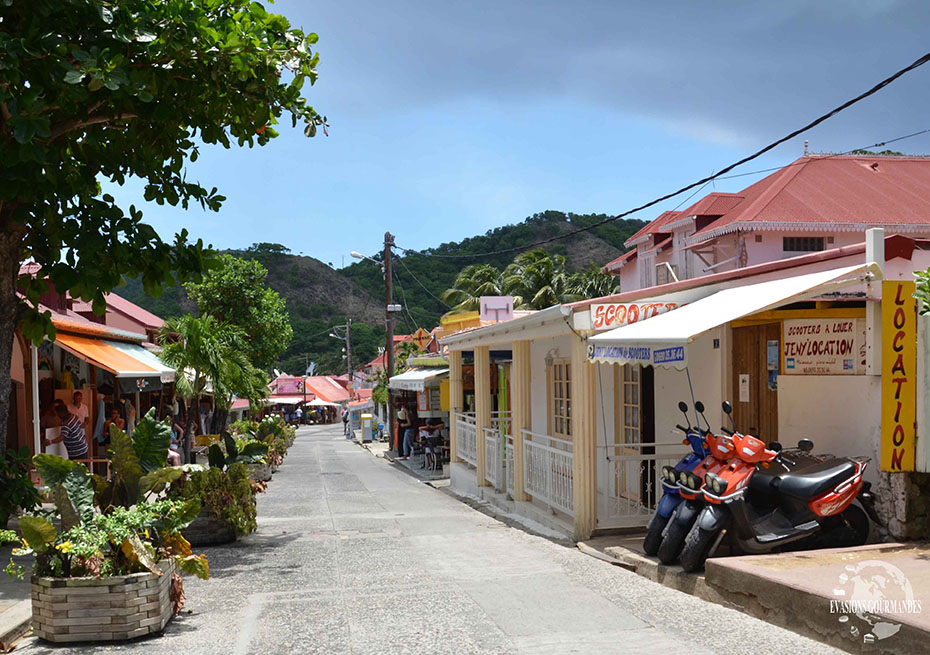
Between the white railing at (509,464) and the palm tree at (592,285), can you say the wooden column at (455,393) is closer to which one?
the white railing at (509,464)

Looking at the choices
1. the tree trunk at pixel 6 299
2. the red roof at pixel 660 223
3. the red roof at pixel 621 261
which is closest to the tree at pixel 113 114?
the tree trunk at pixel 6 299

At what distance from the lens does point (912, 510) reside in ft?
22.0

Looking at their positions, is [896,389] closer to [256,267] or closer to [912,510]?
[912,510]

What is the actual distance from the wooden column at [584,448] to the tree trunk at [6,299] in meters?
5.58

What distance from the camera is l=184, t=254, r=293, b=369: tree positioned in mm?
27469

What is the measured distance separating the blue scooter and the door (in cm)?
144

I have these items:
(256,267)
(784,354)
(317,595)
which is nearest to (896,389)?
(784,354)

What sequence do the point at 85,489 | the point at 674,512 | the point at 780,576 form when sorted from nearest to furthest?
the point at 780,576 < the point at 85,489 < the point at 674,512

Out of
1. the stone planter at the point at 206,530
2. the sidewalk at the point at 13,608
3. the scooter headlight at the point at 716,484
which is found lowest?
the stone planter at the point at 206,530

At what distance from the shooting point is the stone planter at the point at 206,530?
9438 millimetres

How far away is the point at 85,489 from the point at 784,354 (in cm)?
632

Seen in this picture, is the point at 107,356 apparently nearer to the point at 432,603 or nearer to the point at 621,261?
the point at 432,603

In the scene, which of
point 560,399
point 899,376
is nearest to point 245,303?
point 560,399

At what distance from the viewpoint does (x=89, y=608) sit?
5531 mm
